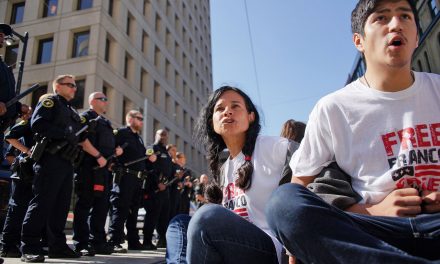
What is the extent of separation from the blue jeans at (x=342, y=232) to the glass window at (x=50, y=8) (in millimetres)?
19619

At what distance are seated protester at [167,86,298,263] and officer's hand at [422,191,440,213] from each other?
56 cm

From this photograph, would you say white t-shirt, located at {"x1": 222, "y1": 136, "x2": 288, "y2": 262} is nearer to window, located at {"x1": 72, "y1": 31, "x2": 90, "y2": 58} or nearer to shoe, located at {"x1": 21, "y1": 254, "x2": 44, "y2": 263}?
shoe, located at {"x1": 21, "y1": 254, "x2": 44, "y2": 263}

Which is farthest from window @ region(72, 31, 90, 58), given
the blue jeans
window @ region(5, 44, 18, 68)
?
the blue jeans

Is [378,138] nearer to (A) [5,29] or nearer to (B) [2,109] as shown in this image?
(B) [2,109]

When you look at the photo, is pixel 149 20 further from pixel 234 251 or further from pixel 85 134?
pixel 234 251

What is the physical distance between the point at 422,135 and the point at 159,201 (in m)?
5.03

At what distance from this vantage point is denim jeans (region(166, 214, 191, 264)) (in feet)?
5.67

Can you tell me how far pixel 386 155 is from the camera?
1345mm

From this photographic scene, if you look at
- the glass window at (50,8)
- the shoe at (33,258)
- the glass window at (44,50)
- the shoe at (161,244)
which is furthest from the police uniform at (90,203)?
the glass window at (50,8)

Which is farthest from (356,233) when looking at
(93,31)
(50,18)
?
(50,18)

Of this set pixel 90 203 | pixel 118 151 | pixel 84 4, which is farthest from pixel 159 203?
pixel 84 4

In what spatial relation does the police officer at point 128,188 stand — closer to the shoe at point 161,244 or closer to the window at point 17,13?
the shoe at point 161,244

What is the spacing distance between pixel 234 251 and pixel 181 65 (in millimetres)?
28430

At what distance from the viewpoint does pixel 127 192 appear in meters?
5.06
